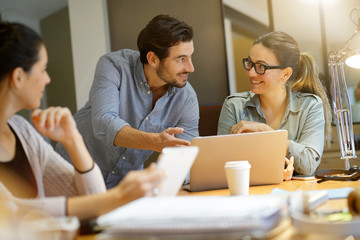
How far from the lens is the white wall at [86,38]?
4.14m

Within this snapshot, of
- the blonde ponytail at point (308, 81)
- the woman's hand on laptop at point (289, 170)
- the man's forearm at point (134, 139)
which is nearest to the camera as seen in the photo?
the woman's hand on laptop at point (289, 170)

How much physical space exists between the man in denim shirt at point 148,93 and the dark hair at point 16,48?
41.9 inches

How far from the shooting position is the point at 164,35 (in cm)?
255

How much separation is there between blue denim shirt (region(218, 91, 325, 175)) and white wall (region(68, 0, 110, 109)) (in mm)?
1927

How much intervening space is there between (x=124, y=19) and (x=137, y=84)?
5.92ft

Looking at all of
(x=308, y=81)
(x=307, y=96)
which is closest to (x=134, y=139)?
(x=307, y=96)

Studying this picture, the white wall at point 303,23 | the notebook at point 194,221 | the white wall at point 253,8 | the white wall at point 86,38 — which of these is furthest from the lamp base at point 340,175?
the white wall at point 86,38

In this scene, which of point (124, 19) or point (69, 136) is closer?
point (69, 136)

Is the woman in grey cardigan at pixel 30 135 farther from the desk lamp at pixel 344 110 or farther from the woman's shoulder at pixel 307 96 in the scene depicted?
the woman's shoulder at pixel 307 96

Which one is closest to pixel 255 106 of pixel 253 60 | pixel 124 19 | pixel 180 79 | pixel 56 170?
pixel 253 60

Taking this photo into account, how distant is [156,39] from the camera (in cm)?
258

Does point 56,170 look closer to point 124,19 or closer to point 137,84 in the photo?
point 137,84

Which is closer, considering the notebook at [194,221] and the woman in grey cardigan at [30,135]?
the notebook at [194,221]

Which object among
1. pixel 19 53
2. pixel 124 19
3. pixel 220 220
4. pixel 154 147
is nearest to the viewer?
pixel 220 220
